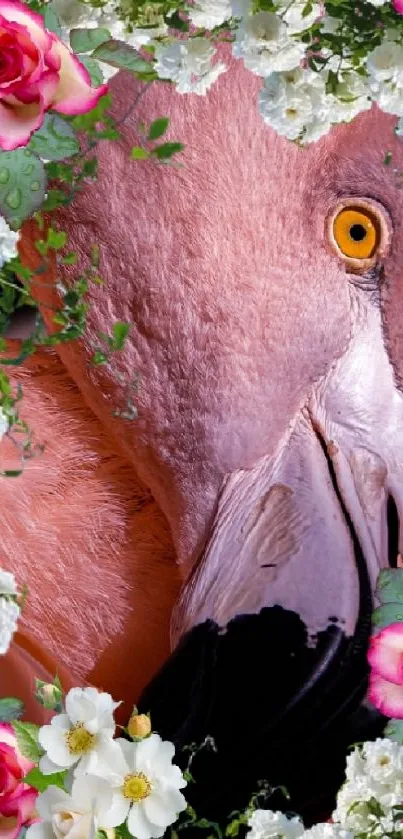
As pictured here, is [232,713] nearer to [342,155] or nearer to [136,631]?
[136,631]

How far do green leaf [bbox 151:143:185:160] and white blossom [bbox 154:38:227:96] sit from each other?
40mm

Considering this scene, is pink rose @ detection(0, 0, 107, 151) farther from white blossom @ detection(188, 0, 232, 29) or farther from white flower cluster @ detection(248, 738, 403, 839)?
white flower cluster @ detection(248, 738, 403, 839)

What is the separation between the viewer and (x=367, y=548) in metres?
0.72

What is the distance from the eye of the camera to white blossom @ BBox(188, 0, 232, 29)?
2.36 ft

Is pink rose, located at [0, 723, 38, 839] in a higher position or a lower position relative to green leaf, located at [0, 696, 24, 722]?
lower

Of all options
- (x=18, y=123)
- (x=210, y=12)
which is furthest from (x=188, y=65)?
(x=18, y=123)

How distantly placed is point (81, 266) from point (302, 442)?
224mm

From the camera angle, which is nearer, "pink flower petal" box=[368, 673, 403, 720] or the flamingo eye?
"pink flower petal" box=[368, 673, 403, 720]

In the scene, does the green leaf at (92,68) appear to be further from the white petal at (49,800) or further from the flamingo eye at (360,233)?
the white petal at (49,800)

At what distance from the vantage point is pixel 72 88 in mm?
687

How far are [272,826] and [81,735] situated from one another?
15 cm

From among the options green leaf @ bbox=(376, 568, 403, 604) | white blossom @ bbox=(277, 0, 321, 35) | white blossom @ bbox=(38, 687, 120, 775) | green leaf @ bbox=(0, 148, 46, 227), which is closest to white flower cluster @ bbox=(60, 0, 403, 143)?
white blossom @ bbox=(277, 0, 321, 35)

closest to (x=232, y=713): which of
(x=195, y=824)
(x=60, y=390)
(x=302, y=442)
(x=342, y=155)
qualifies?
(x=195, y=824)

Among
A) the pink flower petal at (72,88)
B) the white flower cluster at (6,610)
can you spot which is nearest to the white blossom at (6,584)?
the white flower cluster at (6,610)
